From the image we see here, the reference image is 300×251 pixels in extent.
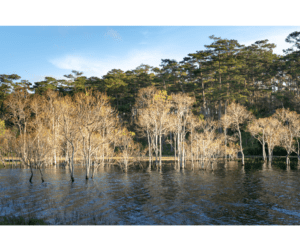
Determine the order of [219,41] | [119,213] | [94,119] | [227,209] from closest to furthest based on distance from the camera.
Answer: [119,213] → [227,209] → [94,119] → [219,41]

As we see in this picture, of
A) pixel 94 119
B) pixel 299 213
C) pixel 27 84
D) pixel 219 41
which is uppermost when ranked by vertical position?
pixel 219 41

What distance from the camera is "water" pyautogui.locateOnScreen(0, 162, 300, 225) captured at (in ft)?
45.0

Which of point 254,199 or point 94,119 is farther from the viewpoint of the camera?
point 94,119

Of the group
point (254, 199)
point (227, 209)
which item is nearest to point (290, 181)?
point (254, 199)

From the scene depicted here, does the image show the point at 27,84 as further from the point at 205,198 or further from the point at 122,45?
the point at 205,198

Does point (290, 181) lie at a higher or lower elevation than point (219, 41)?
lower

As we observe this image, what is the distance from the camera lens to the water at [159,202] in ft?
45.0

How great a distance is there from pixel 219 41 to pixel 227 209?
2035 inches

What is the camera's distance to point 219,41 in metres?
58.2

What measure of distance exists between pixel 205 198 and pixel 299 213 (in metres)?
6.41

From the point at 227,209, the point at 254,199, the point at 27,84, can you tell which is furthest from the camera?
the point at 27,84

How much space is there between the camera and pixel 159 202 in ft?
57.7

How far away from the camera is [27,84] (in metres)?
62.6

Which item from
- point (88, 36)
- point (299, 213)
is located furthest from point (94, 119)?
point (299, 213)
